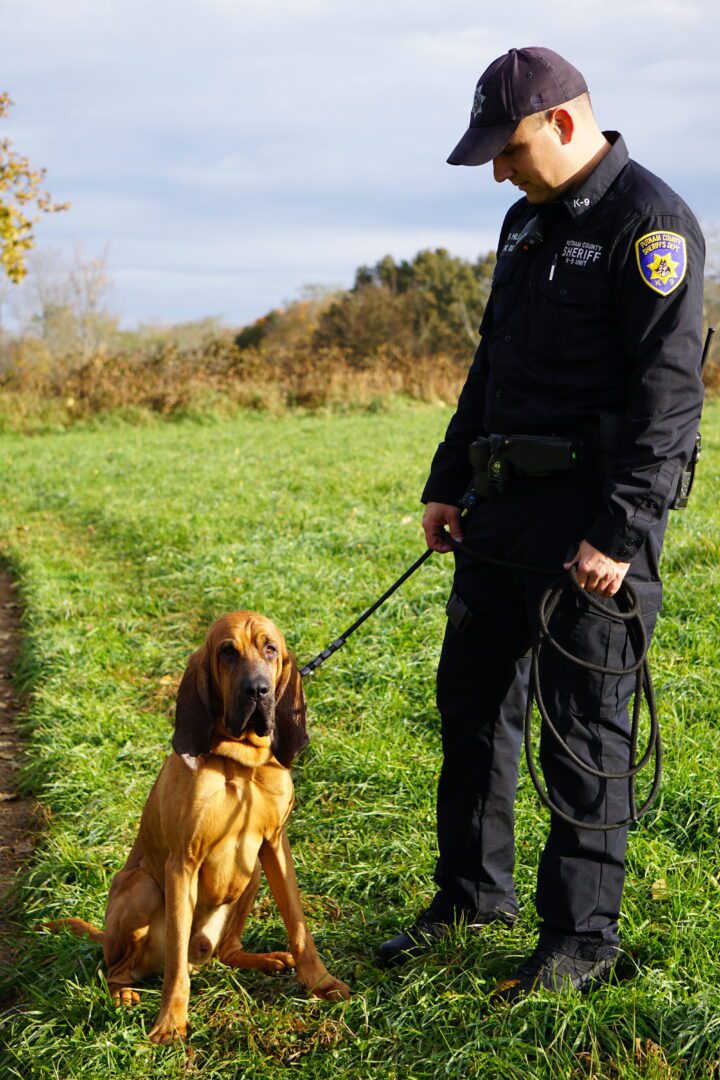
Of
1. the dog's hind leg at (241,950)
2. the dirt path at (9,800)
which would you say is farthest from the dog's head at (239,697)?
the dirt path at (9,800)

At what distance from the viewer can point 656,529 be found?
268cm

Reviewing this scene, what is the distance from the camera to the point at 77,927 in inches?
131

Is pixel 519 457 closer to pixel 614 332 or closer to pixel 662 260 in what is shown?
pixel 614 332

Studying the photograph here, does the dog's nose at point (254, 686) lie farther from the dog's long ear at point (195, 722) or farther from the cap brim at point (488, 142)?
the cap brim at point (488, 142)

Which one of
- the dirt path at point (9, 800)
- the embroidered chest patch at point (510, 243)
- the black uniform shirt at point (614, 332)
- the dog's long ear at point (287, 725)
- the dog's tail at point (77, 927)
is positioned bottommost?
the dirt path at point (9, 800)

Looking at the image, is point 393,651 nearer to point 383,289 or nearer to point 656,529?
point 656,529

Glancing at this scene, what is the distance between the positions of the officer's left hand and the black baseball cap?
1.06 metres

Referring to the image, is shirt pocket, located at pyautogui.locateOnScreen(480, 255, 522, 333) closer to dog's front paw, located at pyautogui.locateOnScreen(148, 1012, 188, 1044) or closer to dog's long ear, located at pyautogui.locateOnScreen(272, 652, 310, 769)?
dog's long ear, located at pyautogui.locateOnScreen(272, 652, 310, 769)

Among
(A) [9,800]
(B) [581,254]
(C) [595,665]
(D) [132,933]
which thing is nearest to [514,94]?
(B) [581,254]

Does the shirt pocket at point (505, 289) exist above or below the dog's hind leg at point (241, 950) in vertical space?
above

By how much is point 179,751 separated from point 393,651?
2755 mm

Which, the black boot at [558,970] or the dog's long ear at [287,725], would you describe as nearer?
the black boot at [558,970]

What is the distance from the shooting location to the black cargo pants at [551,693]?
2.77 metres

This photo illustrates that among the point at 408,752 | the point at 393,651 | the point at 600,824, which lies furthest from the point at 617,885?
the point at 393,651
